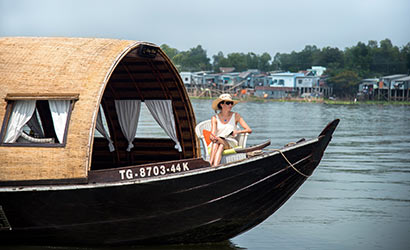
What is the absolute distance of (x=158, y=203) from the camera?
797 cm

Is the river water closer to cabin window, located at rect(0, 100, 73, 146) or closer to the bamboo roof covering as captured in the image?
the bamboo roof covering

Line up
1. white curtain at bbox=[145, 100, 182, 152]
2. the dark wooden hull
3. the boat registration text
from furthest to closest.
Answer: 1. white curtain at bbox=[145, 100, 182, 152]
2. the boat registration text
3. the dark wooden hull

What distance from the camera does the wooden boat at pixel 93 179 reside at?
7.88m

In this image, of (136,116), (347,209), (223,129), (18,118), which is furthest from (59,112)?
(347,209)

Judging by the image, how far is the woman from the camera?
8.53 meters

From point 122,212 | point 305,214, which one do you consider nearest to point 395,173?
point 305,214

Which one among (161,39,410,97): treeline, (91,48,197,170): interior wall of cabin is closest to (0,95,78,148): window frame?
(91,48,197,170): interior wall of cabin

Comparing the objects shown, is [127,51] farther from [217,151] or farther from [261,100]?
[261,100]

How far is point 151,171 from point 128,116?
3585mm

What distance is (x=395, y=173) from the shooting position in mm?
16391

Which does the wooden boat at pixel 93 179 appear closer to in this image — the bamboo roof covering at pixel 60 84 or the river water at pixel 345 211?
the bamboo roof covering at pixel 60 84

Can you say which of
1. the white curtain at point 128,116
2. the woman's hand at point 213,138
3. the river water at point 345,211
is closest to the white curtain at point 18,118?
the river water at point 345,211

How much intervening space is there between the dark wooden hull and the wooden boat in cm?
1

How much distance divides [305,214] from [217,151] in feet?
12.2
